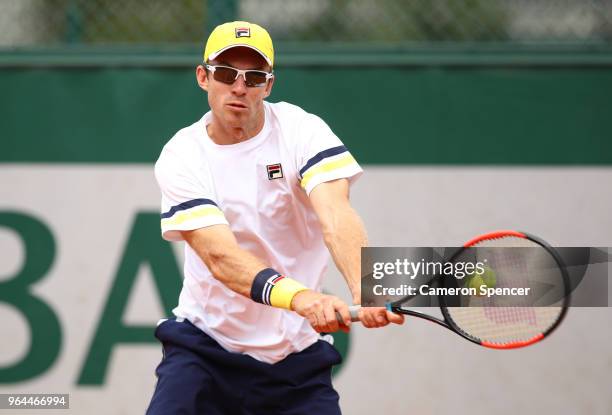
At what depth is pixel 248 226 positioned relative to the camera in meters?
3.53

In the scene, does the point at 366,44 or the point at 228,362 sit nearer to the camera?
the point at 228,362

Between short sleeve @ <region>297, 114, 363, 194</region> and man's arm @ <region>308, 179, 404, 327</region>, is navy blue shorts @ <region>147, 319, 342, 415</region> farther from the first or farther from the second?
short sleeve @ <region>297, 114, 363, 194</region>

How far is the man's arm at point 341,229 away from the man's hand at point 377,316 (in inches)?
5.1

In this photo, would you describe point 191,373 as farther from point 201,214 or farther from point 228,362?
point 201,214

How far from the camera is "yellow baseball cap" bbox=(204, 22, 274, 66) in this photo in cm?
352

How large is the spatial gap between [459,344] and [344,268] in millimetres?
2273

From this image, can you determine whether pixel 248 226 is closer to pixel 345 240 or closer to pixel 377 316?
pixel 345 240

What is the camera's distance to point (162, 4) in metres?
5.88

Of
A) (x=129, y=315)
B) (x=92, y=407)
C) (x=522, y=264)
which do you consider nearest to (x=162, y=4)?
(x=129, y=315)

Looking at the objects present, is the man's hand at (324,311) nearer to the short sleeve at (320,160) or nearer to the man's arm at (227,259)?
the man's arm at (227,259)

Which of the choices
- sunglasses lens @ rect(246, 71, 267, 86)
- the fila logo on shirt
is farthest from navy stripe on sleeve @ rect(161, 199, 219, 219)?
sunglasses lens @ rect(246, 71, 267, 86)

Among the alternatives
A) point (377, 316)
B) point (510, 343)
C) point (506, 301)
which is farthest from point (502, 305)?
point (377, 316)

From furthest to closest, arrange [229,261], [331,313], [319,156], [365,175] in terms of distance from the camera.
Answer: [365,175] → [319,156] → [229,261] → [331,313]

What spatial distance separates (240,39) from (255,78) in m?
0.15
